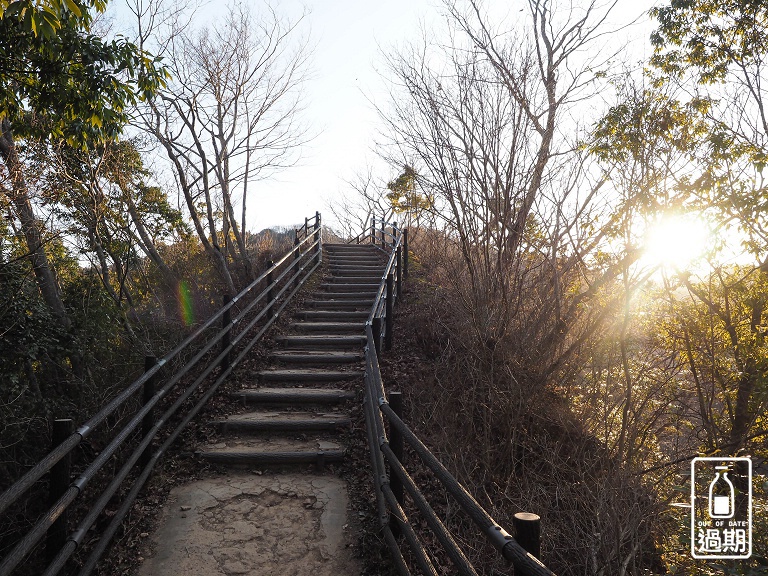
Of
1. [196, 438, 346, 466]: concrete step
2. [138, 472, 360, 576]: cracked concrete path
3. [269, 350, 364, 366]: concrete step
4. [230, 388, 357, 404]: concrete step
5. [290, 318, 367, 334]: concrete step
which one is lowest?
[138, 472, 360, 576]: cracked concrete path

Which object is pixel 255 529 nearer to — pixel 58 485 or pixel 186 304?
pixel 58 485

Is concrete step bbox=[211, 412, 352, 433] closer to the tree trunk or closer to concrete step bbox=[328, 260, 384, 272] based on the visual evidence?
the tree trunk

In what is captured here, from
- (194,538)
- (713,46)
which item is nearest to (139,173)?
(194,538)

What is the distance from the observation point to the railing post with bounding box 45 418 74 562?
3082 millimetres

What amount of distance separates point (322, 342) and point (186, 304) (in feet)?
19.5

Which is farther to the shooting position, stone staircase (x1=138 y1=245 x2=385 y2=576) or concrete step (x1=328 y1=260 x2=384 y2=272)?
concrete step (x1=328 y1=260 x2=384 y2=272)

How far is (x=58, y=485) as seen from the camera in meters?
3.11

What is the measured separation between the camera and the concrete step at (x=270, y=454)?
5086 mm

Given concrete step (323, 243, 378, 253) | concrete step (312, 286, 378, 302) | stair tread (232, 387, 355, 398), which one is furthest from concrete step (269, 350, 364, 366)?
concrete step (323, 243, 378, 253)

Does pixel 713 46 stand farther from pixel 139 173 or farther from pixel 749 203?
pixel 139 173

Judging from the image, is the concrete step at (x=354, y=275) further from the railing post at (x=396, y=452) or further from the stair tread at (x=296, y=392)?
the railing post at (x=396, y=452)

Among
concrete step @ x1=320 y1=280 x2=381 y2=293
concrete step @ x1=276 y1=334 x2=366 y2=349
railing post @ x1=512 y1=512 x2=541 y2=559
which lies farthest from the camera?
concrete step @ x1=320 y1=280 x2=381 y2=293

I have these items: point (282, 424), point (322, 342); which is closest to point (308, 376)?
point (282, 424)

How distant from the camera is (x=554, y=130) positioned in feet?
27.2
